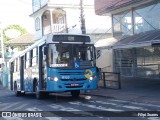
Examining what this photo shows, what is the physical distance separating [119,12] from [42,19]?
46.7ft

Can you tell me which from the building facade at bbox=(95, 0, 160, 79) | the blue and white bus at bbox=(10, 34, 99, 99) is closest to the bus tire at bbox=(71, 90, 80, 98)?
the blue and white bus at bbox=(10, 34, 99, 99)

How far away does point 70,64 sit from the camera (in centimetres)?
1673

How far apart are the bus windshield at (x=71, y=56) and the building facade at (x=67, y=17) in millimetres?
18413

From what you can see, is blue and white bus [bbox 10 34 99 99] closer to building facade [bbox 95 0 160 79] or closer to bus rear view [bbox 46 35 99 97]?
bus rear view [bbox 46 35 99 97]

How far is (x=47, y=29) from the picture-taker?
133 ft

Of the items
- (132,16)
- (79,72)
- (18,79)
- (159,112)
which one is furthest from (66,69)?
(132,16)

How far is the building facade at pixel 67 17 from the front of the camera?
3716 cm

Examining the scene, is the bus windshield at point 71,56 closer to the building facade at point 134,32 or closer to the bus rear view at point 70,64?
the bus rear view at point 70,64

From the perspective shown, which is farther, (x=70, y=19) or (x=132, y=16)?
(x=70, y=19)

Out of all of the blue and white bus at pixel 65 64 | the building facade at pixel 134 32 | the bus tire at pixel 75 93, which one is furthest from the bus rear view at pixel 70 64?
the building facade at pixel 134 32

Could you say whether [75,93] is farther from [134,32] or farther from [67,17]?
[67,17]

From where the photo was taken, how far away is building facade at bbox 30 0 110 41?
37156mm

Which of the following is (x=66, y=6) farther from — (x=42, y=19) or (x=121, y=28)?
(x=121, y=28)

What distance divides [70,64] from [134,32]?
1057cm
